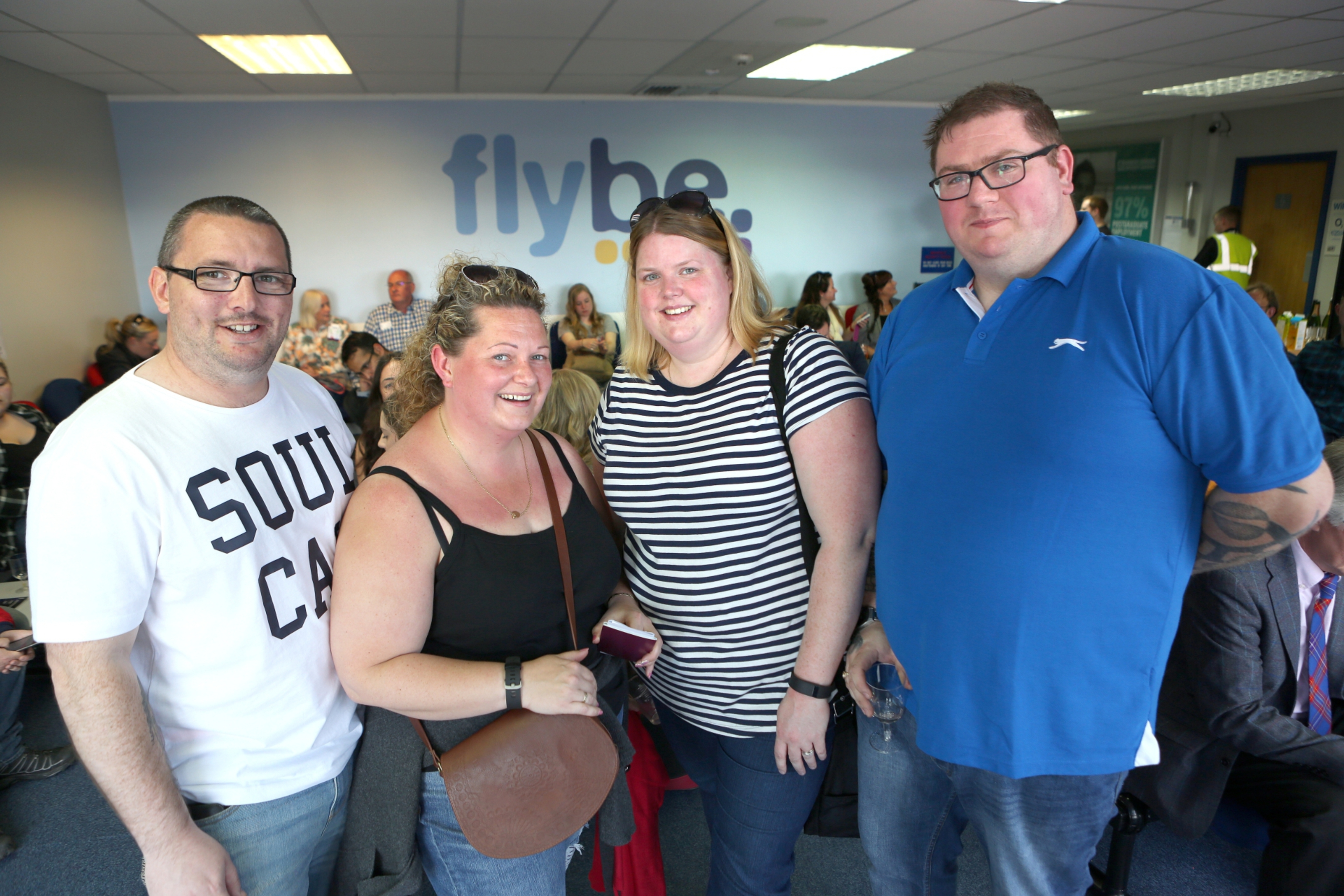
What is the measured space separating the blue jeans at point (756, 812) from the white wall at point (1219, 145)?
11.2 metres

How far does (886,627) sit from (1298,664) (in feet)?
4.21

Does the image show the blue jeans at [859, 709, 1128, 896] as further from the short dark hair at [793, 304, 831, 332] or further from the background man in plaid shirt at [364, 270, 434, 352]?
the background man in plaid shirt at [364, 270, 434, 352]

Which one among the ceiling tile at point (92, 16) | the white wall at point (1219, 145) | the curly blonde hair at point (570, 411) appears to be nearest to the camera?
the curly blonde hair at point (570, 411)

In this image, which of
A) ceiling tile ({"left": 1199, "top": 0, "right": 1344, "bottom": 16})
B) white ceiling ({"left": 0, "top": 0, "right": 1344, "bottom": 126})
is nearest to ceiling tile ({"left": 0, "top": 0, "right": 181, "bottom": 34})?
Answer: white ceiling ({"left": 0, "top": 0, "right": 1344, "bottom": 126})

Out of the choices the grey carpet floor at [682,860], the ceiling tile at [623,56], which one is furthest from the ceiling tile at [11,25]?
the grey carpet floor at [682,860]

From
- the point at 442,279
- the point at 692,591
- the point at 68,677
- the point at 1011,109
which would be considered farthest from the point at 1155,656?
the point at 68,677

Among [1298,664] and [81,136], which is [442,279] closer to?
[1298,664]

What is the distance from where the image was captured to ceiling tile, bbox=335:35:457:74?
17.8ft

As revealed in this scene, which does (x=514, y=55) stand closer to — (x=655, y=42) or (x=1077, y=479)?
(x=655, y=42)

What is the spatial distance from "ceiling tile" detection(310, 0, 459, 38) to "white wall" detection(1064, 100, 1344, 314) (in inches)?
383

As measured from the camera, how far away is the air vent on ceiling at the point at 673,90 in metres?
7.40

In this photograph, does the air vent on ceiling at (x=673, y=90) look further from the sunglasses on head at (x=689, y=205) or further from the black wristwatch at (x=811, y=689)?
the black wristwatch at (x=811, y=689)

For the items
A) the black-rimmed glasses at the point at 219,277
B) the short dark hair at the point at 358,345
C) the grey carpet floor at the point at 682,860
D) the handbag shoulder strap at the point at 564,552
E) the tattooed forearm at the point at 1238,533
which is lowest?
the grey carpet floor at the point at 682,860

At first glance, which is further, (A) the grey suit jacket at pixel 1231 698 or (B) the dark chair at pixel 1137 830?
(B) the dark chair at pixel 1137 830
